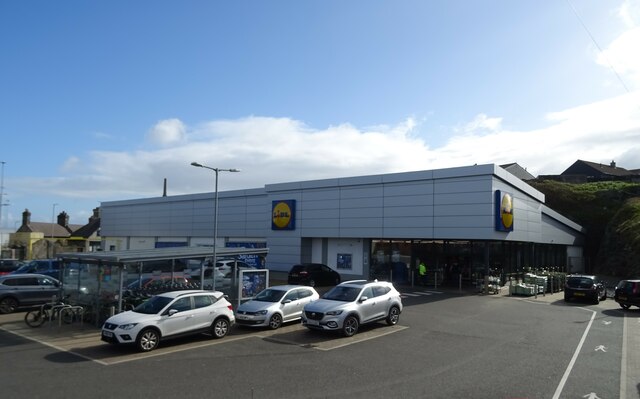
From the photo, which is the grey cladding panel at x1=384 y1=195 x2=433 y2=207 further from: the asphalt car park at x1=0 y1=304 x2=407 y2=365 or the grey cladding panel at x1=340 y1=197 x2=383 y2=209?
the asphalt car park at x1=0 y1=304 x2=407 y2=365

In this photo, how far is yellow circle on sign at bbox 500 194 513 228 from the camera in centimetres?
2848

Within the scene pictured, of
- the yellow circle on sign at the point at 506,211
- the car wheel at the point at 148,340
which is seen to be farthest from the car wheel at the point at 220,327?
the yellow circle on sign at the point at 506,211

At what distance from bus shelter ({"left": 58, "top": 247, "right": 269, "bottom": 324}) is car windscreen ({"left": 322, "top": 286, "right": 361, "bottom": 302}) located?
18.1 feet

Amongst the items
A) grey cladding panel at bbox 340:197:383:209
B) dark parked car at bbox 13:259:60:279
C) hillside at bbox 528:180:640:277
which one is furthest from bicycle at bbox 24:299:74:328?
hillside at bbox 528:180:640:277

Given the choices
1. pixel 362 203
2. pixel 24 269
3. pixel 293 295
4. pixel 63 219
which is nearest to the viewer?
pixel 293 295

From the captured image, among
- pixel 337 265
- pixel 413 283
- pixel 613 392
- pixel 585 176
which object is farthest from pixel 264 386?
pixel 585 176

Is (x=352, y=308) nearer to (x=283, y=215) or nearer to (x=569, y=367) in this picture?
(x=569, y=367)

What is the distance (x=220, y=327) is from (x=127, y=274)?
5019 millimetres

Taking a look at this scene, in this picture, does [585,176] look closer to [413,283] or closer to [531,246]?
[531,246]

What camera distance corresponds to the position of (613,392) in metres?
9.45

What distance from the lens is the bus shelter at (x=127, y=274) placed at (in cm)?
1722

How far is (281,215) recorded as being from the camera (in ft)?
128

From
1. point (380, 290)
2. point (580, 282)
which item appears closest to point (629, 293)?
point (580, 282)

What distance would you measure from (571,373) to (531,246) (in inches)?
1230
